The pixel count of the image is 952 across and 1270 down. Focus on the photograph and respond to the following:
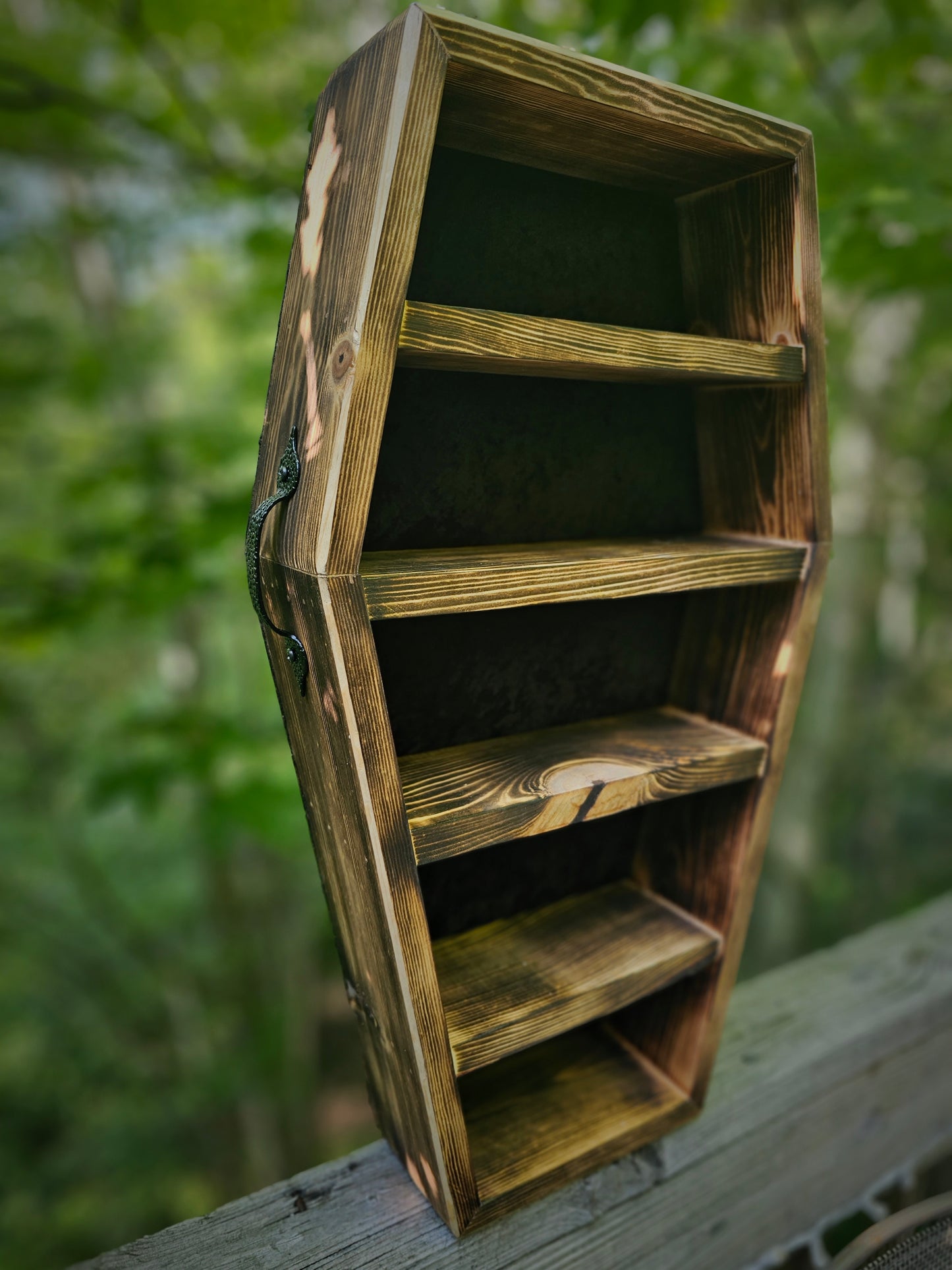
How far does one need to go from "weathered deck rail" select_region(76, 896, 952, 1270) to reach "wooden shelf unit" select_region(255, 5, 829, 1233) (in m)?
0.07

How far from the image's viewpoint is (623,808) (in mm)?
832

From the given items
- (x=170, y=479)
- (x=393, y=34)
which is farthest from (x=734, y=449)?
(x=170, y=479)

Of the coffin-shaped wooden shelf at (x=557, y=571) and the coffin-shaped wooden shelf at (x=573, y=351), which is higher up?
the coffin-shaped wooden shelf at (x=573, y=351)

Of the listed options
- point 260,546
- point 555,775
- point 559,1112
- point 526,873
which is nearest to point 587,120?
point 260,546

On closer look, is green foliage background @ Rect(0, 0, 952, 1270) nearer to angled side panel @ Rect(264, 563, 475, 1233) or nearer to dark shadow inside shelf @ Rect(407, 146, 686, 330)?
dark shadow inside shelf @ Rect(407, 146, 686, 330)

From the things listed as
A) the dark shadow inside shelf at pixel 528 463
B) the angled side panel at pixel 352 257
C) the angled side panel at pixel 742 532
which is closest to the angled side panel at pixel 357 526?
the angled side panel at pixel 352 257

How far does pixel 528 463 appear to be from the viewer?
0.87 meters

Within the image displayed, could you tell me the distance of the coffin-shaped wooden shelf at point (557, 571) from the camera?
2.19 feet

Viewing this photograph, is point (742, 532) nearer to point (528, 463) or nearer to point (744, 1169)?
point (528, 463)

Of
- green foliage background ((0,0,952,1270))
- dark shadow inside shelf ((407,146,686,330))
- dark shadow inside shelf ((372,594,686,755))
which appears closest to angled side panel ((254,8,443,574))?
dark shadow inside shelf ((407,146,686,330))

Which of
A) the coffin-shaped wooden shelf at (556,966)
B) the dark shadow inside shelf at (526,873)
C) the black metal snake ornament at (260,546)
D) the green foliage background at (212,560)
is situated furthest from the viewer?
the green foliage background at (212,560)

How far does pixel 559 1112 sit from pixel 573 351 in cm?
97

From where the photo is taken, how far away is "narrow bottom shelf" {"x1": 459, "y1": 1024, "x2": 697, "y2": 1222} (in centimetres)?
91

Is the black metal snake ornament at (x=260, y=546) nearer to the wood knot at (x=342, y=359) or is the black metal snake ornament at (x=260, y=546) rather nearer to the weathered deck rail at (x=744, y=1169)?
the wood knot at (x=342, y=359)
